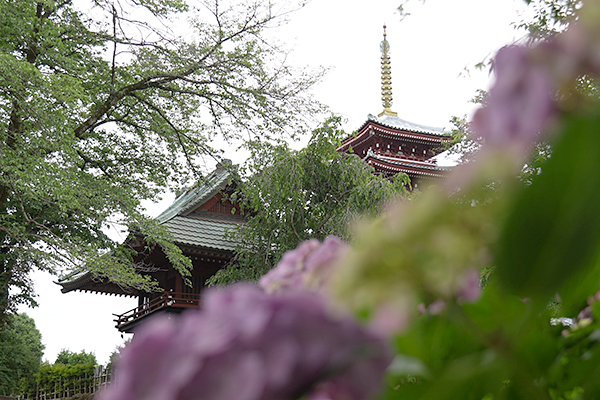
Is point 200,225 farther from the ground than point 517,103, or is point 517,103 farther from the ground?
point 200,225

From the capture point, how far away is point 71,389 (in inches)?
482

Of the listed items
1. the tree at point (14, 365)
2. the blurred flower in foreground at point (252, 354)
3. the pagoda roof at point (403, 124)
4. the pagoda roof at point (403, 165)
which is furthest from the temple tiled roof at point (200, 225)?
the blurred flower in foreground at point (252, 354)

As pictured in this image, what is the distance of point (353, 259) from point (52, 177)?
6098mm

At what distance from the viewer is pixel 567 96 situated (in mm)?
177

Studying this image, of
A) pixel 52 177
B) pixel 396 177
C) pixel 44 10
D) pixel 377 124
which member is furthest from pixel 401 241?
pixel 377 124

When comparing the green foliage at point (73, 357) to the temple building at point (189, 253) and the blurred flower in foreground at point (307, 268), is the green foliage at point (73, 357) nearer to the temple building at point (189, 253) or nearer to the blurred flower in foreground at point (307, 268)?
the temple building at point (189, 253)

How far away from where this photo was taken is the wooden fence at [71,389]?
11453 millimetres

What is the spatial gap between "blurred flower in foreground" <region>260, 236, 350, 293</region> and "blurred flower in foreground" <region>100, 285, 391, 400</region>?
0.04m

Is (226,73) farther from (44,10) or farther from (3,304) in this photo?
(3,304)

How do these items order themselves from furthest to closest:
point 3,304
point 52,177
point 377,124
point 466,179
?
point 377,124 < point 3,304 < point 52,177 < point 466,179

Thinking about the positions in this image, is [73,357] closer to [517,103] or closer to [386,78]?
[386,78]

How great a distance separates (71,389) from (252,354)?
14.0m

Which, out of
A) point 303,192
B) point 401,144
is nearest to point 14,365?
point 303,192

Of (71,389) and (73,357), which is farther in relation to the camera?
(73,357)
